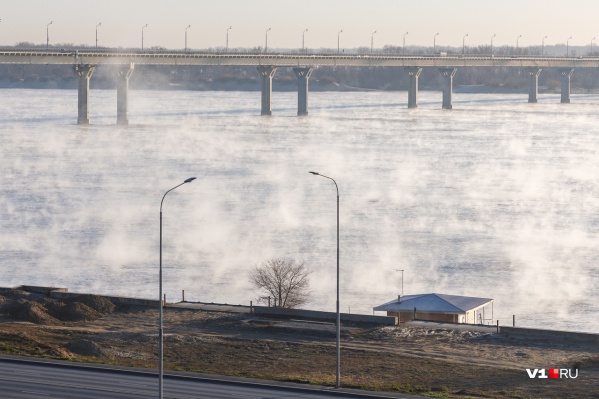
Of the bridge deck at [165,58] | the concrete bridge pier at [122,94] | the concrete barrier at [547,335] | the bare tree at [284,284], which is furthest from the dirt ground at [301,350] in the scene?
the concrete bridge pier at [122,94]

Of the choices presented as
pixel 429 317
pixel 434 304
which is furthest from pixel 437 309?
pixel 429 317

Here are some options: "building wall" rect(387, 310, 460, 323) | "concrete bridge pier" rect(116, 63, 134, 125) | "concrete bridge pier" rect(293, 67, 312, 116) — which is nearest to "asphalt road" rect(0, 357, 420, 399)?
"building wall" rect(387, 310, 460, 323)

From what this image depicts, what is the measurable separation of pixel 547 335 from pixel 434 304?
6306 mm

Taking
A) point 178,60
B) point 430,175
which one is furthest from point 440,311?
point 178,60

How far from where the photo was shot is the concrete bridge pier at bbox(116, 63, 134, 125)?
16400cm

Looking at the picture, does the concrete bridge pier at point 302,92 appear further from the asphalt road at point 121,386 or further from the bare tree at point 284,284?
the asphalt road at point 121,386

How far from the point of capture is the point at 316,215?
8169 centimetres

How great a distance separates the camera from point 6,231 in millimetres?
74688

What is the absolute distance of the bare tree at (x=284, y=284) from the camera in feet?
186

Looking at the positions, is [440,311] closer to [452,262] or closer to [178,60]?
[452,262]

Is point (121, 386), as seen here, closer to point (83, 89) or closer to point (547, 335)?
point (547, 335)

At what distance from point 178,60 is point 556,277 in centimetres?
11919

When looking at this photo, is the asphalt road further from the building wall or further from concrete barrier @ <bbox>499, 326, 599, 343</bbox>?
the building wall

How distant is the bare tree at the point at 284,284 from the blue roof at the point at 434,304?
16.2 feet
